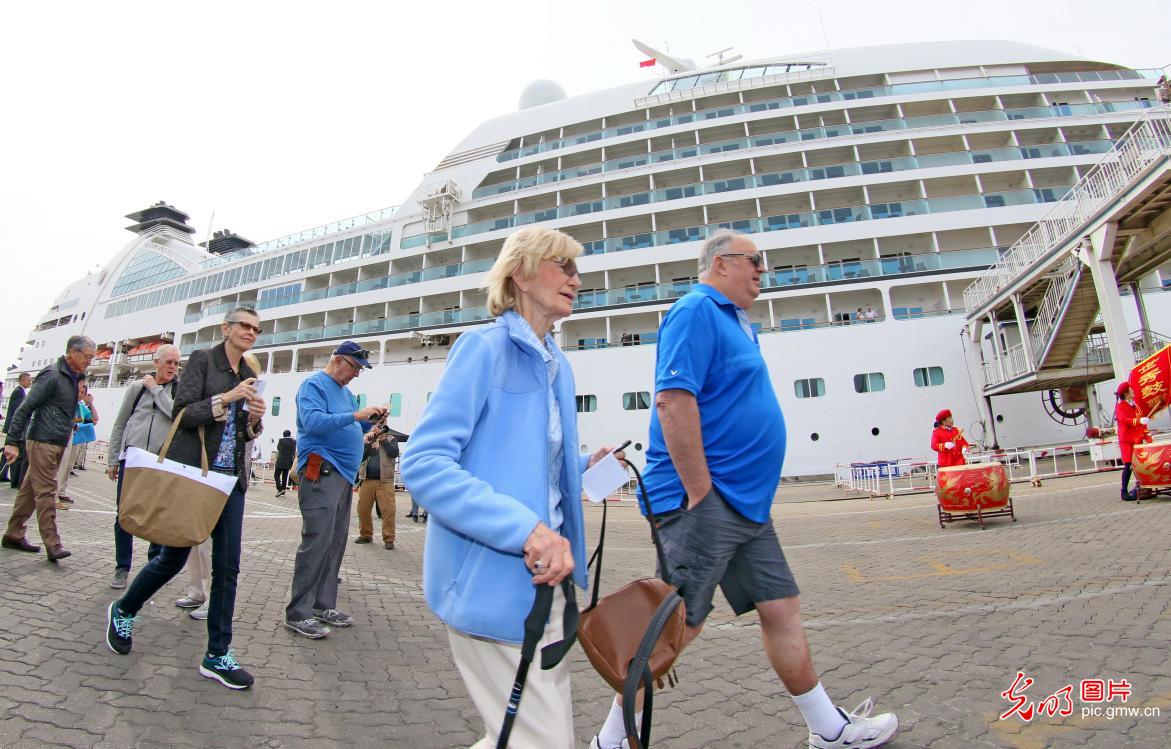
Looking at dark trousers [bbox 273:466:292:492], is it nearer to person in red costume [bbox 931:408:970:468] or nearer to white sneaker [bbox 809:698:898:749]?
person in red costume [bbox 931:408:970:468]

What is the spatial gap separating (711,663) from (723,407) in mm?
1743

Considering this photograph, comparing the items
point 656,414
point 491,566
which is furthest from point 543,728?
point 656,414

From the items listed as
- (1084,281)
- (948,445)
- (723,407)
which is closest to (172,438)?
(723,407)

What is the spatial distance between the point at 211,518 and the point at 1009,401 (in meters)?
18.7

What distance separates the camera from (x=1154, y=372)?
6.23 meters

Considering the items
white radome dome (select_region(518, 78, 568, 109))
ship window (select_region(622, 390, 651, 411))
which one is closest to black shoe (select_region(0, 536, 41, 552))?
A: ship window (select_region(622, 390, 651, 411))

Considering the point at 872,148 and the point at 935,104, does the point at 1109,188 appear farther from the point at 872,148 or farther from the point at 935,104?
the point at 935,104

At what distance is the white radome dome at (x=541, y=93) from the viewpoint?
31752 millimetres

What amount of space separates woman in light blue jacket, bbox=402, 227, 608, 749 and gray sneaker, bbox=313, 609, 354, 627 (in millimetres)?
2937

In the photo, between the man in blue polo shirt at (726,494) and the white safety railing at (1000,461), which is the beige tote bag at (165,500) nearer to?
the man in blue polo shirt at (726,494)

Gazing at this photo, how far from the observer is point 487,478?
128cm

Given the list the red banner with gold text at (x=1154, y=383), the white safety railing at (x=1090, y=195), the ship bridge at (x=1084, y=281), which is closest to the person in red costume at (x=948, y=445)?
the red banner with gold text at (x=1154, y=383)

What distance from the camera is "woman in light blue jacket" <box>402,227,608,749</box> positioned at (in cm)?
113

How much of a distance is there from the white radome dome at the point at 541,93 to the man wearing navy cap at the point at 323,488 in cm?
3203
